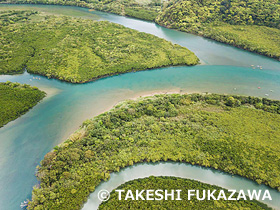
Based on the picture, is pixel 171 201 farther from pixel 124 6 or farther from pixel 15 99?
pixel 124 6

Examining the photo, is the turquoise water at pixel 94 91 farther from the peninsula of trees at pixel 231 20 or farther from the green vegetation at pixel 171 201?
the green vegetation at pixel 171 201

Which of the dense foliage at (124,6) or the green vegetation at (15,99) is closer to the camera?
the green vegetation at (15,99)

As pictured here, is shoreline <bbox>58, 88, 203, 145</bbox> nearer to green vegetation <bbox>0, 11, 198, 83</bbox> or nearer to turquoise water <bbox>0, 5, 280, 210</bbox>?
turquoise water <bbox>0, 5, 280, 210</bbox>

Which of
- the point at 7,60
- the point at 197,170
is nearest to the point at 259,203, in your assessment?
the point at 197,170

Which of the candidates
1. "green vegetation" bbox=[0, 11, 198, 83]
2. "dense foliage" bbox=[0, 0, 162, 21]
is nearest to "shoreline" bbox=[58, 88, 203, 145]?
"green vegetation" bbox=[0, 11, 198, 83]

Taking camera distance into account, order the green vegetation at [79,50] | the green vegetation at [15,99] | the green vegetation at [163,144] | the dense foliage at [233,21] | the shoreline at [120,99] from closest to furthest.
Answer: the green vegetation at [163,144]
the shoreline at [120,99]
the green vegetation at [15,99]
the green vegetation at [79,50]
the dense foliage at [233,21]

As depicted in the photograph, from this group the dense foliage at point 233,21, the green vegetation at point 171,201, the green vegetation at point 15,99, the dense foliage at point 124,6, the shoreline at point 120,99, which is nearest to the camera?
the green vegetation at point 171,201

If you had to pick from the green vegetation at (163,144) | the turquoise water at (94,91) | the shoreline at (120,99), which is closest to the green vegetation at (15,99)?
the turquoise water at (94,91)

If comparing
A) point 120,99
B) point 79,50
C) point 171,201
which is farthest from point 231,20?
point 171,201
